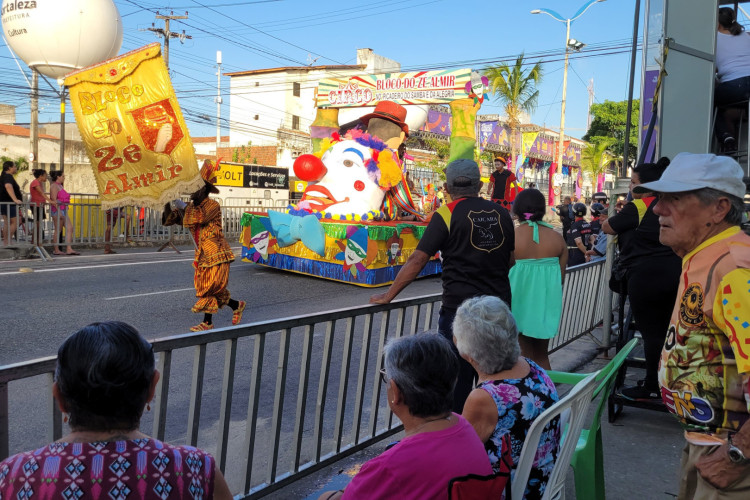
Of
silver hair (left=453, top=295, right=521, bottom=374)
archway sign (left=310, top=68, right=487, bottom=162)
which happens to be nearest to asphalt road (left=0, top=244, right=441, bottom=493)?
silver hair (left=453, top=295, right=521, bottom=374)

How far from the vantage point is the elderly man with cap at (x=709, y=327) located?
180 centimetres

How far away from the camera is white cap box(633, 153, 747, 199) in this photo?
200 centimetres

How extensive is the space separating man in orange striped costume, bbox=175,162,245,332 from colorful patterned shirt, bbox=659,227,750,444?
539 cm

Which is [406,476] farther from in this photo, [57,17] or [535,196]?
[57,17]

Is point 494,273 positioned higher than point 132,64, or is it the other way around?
point 132,64

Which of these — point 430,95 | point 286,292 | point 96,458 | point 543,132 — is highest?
point 543,132

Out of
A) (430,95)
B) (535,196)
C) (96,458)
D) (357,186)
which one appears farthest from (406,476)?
(430,95)

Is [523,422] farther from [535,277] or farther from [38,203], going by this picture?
[38,203]

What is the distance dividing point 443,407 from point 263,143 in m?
48.3

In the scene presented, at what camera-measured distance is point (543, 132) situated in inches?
1980

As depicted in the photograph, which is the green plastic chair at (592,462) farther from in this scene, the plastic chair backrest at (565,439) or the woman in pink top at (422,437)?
the woman in pink top at (422,437)

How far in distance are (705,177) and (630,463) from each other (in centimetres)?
258

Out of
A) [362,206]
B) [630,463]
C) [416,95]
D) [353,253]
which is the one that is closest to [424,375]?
[630,463]

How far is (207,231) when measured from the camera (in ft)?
22.4
